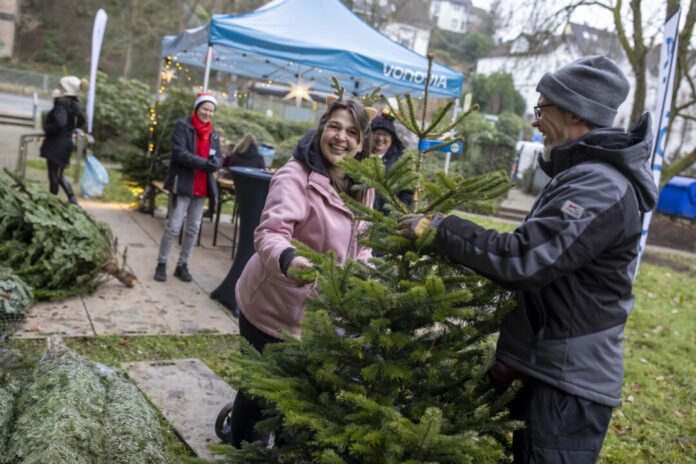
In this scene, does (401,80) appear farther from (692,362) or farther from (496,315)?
(496,315)

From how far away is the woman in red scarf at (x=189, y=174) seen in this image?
20.2 ft

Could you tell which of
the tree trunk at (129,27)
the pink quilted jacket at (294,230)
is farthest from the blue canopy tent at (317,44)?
the tree trunk at (129,27)

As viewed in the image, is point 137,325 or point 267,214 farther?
point 137,325

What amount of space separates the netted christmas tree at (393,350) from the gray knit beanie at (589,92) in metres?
0.31

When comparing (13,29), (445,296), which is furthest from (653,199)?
(13,29)

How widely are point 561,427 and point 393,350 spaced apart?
1.79 ft

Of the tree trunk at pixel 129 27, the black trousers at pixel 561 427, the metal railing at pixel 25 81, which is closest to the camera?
the black trousers at pixel 561 427

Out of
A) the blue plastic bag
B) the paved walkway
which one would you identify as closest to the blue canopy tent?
the blue plastic bag

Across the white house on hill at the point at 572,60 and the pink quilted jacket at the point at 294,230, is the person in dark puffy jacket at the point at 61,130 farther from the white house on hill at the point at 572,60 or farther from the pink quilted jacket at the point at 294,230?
the pink quilted jacket at the point at 294,230

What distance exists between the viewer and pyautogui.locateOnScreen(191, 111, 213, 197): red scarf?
6.23 metres

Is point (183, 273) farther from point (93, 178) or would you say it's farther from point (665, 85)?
point (665, 85)

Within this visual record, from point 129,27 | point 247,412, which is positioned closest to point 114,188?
point 247,412

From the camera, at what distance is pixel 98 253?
5.34 meters

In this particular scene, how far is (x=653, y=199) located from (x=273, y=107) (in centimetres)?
2816
